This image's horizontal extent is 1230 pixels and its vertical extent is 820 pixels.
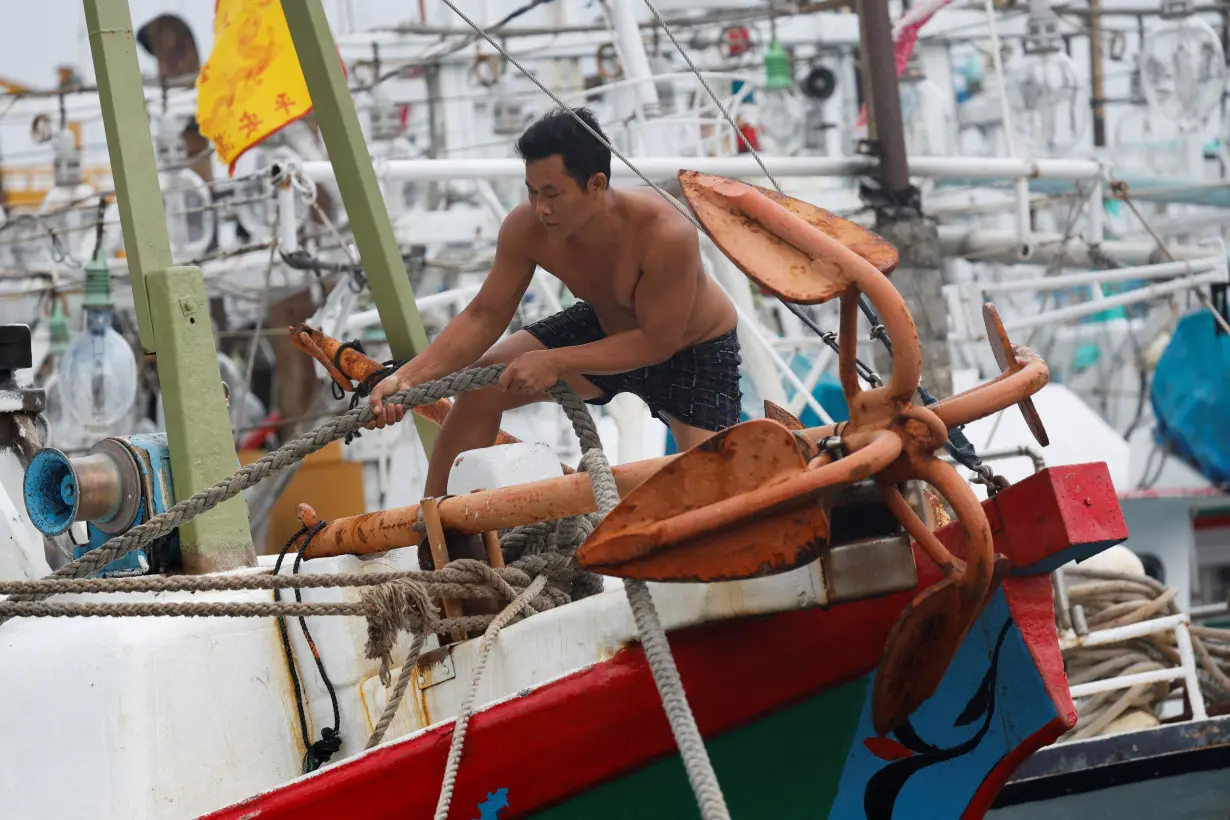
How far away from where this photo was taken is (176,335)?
379cm

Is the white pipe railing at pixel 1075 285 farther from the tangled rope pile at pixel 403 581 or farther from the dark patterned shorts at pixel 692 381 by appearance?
the tangled rope pile at pixel 403 581

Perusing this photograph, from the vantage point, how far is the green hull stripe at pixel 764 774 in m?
→ 2.99

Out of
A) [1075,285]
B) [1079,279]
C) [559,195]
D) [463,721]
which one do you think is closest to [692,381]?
[559,195]

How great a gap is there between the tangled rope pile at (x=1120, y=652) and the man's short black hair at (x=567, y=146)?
4165mm

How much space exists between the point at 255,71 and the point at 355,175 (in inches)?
133

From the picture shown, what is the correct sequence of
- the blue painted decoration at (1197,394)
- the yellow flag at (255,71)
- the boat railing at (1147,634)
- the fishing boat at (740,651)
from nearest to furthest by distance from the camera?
the fishing boat at (740,651) → the boat railing at (1147,634) → the yellow flag at (255,71) → the blue painted decoration at (1197,394)

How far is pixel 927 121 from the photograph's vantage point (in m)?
13.9

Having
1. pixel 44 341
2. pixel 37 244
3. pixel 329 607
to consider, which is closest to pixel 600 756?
pixel 329 607

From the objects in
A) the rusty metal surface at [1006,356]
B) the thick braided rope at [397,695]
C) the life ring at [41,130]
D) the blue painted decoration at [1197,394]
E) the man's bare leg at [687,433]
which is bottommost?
the blue painted decoration at [1197,394]

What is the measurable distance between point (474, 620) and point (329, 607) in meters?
0.37

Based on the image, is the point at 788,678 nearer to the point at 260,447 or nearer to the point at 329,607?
the point at 329,607

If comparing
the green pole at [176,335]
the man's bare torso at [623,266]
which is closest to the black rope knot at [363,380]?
the green pole at [176,335]

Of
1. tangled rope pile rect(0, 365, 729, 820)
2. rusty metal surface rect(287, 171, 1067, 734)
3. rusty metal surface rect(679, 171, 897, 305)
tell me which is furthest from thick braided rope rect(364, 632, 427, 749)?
rusty metal surface rect(679, 171, 897, 305)

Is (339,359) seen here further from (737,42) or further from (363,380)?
(737,42)
